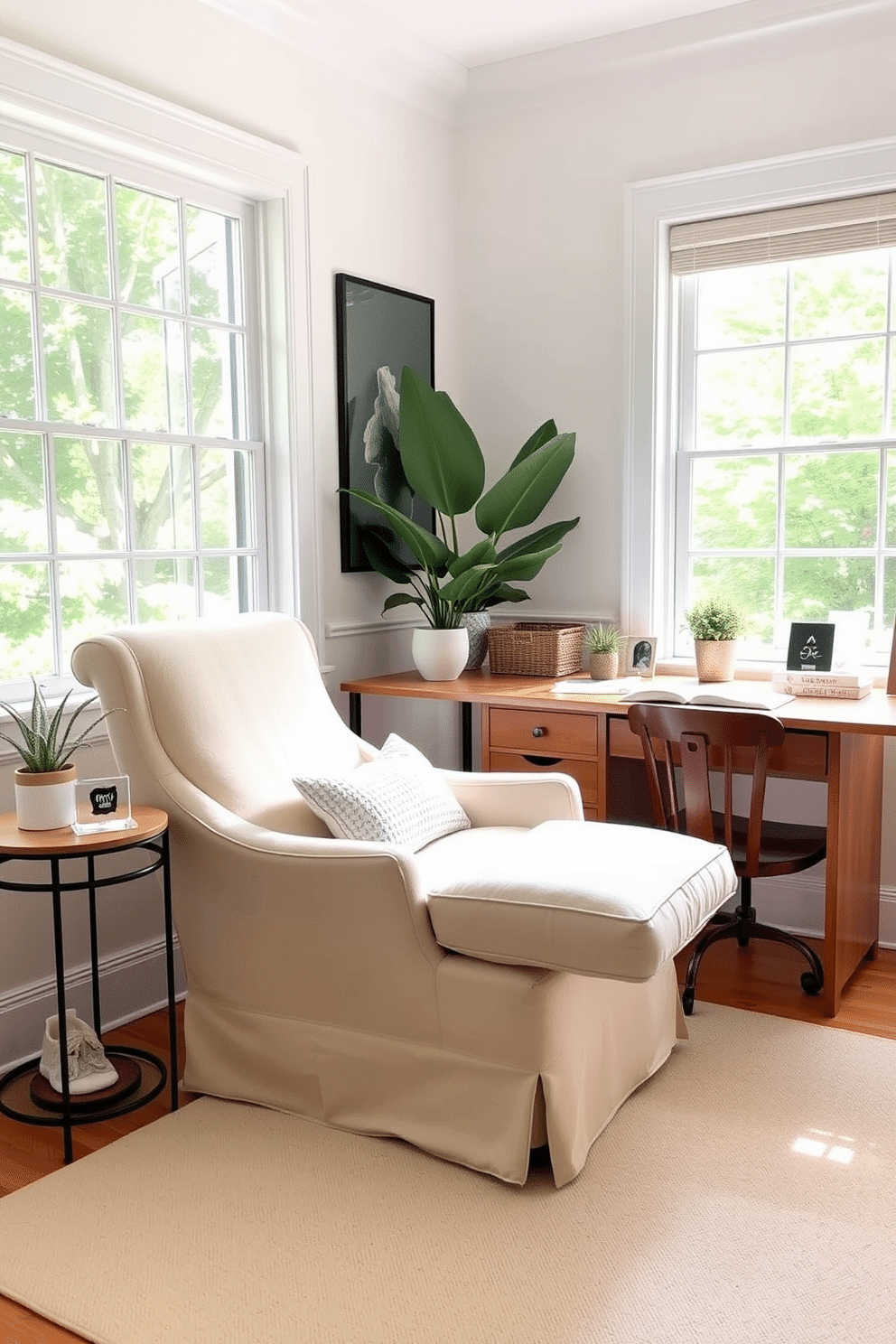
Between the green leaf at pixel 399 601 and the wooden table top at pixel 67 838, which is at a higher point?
the green leaf at pixel 399 601

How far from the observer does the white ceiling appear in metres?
3.50

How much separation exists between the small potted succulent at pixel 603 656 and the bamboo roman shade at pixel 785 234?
48.1 inches

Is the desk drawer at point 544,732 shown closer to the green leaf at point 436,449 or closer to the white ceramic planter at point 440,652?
the white ceramic planter at point 440,652

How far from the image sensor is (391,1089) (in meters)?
2.35

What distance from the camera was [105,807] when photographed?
2.39m

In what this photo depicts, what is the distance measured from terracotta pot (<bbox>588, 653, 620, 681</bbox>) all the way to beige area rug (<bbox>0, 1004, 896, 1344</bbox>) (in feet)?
4.69

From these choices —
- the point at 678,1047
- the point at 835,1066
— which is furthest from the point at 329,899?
the point at 835,1066

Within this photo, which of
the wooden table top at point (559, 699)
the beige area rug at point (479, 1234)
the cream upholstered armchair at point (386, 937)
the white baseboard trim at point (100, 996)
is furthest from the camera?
the wooden table top at point (559, 699)

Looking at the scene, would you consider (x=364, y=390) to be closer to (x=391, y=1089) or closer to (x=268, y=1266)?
(x=391, y=1089)

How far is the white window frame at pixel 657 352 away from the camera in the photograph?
11.8 feet

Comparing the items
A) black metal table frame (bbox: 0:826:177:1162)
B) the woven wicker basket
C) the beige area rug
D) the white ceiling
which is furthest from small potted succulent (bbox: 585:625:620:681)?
the white ceiling

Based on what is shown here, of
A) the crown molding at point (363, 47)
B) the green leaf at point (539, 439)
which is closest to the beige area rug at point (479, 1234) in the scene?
the green leaf at point (539, 439)

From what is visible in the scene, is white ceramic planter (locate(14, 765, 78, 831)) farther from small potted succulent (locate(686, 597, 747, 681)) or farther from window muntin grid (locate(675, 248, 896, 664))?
window muntin grid (locate(675, 248, 896, 664))

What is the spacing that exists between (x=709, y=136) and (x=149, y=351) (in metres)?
1.90
